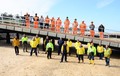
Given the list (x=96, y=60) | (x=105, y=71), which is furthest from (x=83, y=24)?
(x=105, y=71)

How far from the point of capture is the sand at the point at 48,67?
2036 cm

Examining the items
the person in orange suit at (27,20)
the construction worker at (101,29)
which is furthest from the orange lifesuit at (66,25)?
the person in orange suit at (27,20)

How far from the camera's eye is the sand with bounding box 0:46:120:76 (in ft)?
66.8

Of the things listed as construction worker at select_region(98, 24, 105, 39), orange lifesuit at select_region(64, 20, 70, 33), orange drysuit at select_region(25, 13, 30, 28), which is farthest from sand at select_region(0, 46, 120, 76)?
orange drysuit at select_region(25, 13, 30, 28)

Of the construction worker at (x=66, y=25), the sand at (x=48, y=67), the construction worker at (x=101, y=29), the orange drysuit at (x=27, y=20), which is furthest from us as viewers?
the orange drysuit at (x=27, y=20)

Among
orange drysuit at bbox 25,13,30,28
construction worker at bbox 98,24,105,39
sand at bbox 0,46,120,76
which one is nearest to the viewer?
sand at bbox 0,46,120,76

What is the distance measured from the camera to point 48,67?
21.9m

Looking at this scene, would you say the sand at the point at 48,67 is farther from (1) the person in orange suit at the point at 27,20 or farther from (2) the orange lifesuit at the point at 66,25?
(1) the person in orange suit at the point at 27,20

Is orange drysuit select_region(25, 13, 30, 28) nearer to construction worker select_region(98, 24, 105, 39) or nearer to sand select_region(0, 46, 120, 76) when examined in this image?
sand select_region(0, 46, 120, 76)

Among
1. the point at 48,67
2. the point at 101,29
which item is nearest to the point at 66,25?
the point at 101,29

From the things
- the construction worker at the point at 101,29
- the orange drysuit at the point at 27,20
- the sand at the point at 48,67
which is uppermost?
the orange drysuit at the point at 27,20

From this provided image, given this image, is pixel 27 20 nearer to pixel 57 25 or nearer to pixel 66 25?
pixel 57 25

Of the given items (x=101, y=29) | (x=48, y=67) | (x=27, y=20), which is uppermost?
(x=27, y=20)

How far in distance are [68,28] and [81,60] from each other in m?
5.03
